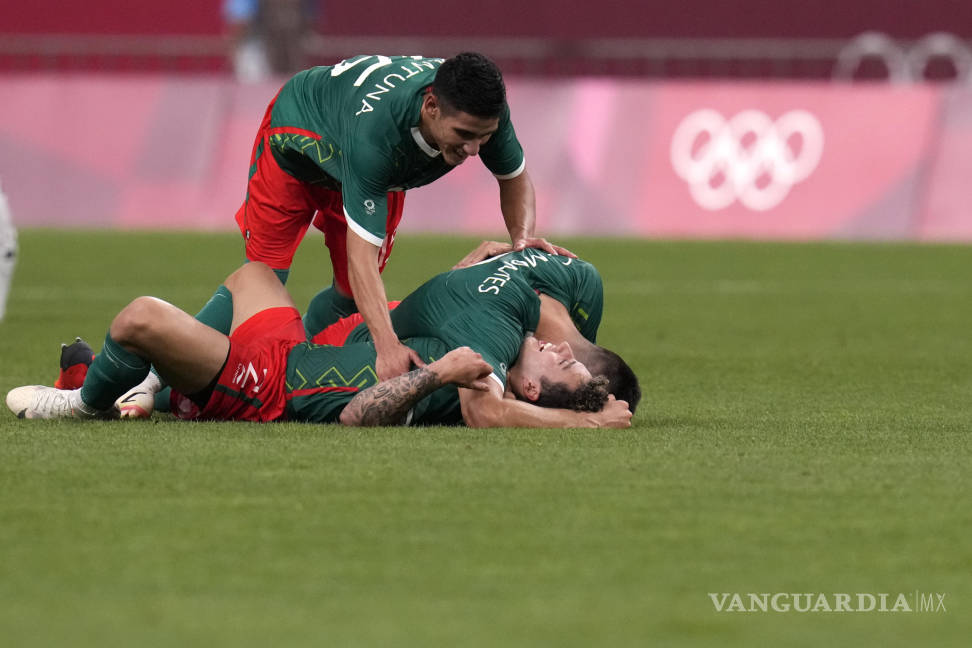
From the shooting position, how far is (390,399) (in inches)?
244

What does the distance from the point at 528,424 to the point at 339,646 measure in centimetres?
286

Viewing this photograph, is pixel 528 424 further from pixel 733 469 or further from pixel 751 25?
pixel 751 25

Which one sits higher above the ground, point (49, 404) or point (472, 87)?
point (472, 87)

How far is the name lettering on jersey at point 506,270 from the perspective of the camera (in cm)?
655

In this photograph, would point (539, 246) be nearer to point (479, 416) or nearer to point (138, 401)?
point (479, 416)

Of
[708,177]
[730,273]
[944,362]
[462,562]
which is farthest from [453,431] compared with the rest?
[708,177]

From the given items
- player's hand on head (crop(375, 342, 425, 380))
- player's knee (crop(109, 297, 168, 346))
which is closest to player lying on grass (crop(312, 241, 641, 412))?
player's hand on head (crop(375, 342, 425, 380))

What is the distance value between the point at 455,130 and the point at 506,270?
66cm

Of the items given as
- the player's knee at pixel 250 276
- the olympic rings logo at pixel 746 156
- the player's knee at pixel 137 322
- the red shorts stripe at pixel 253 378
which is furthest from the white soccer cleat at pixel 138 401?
the olympic rings logo at pixel 746 156

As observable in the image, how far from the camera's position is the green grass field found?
3.76 metres

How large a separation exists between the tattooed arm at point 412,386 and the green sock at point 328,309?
1.43m

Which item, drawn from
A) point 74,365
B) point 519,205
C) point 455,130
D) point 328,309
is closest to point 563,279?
point 519,205

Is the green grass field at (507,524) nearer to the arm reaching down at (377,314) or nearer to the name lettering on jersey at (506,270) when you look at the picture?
the arm reaching down at (377,314)

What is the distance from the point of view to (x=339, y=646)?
356cm
